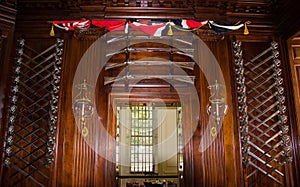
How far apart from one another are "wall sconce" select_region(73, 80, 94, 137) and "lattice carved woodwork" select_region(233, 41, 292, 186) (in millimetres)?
1840

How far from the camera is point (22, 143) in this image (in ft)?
11.8

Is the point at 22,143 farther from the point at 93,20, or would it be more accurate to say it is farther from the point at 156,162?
the point at 156,162

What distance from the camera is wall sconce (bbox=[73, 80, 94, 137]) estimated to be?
3.59 metres

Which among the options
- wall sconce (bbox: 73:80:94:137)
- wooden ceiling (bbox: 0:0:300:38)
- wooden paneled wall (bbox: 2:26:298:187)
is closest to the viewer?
wooden paneled wall (bbox: 2:26:298:187)

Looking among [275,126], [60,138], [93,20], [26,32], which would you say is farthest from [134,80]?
[275,126]

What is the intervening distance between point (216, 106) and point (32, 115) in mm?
2227

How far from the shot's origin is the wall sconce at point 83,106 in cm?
359

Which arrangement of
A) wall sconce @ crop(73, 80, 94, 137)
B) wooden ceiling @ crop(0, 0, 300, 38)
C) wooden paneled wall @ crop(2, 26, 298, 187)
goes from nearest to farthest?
wooden paneled wall @ crop(2, 26, 298, 187), wall sconce @ crop(73, 80, 94, 137), wooden ceiling @ crop(0, 0, 300, 38)

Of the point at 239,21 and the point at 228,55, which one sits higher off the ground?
the point at 239,21

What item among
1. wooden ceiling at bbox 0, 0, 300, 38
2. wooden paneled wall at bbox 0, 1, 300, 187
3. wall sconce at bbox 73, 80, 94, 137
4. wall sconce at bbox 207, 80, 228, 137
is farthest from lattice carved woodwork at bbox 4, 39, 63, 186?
wall sconce at bbox 207, 80, 228, 137

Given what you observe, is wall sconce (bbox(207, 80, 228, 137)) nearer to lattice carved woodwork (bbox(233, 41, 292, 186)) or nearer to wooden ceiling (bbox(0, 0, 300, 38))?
lattice carved woodwork (bbox(233, 41, 292, 186))

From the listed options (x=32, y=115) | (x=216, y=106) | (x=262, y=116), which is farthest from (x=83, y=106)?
(x=262, y=116)

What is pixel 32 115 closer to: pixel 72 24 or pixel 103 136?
pixel 103 136

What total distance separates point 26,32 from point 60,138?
1490mm
